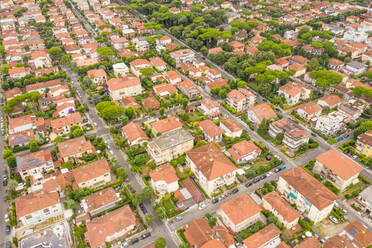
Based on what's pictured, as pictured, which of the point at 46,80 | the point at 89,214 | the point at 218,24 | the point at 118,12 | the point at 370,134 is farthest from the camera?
the point at 118,12

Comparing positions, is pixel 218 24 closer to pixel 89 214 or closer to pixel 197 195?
pixel 197 195

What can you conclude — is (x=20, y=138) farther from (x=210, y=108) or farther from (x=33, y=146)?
(x=210, y=108)

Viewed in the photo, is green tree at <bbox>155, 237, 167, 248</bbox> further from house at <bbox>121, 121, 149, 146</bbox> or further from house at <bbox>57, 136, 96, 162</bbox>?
house at <bbox>57, 136, 96, 162</bbox>

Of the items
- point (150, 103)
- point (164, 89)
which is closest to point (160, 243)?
point (150, 103)

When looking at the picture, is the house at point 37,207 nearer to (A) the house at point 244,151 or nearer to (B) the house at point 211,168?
(B) the house at point 211,168

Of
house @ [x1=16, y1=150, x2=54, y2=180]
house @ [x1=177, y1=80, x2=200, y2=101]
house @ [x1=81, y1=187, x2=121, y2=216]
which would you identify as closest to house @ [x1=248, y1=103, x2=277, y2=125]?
house @ [x1=177, y1=80, x2=200, y2=101]

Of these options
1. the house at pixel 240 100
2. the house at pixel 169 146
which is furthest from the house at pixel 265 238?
the house at pixel 240 100

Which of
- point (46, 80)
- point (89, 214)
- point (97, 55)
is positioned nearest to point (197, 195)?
point (89, 214)
